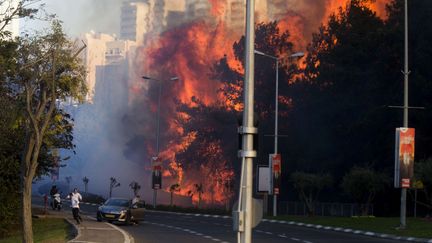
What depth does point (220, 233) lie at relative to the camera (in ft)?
121

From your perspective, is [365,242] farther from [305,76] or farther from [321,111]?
[305,76]

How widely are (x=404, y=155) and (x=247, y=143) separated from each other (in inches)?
943

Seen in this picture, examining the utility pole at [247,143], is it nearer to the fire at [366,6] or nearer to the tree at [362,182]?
the tree at [362,182]

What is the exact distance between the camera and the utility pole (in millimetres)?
16234

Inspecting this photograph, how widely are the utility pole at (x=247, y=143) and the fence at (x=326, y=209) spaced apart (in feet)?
164

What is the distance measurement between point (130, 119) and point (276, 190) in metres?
66.3

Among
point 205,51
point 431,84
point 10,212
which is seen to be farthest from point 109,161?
point 10,212

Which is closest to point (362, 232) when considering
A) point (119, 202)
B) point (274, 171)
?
point (119, 202)

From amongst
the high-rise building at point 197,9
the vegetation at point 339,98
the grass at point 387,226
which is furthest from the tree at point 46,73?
the high-rise building at point 197,9

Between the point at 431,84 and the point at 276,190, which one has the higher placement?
the point at 431,84

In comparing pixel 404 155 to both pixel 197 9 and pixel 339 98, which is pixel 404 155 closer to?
pixel 339 98

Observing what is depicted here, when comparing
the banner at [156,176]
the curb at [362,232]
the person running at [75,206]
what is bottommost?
the curb at [362,232]

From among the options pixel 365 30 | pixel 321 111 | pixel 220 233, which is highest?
pixel 365 30

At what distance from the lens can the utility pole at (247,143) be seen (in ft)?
53.3
